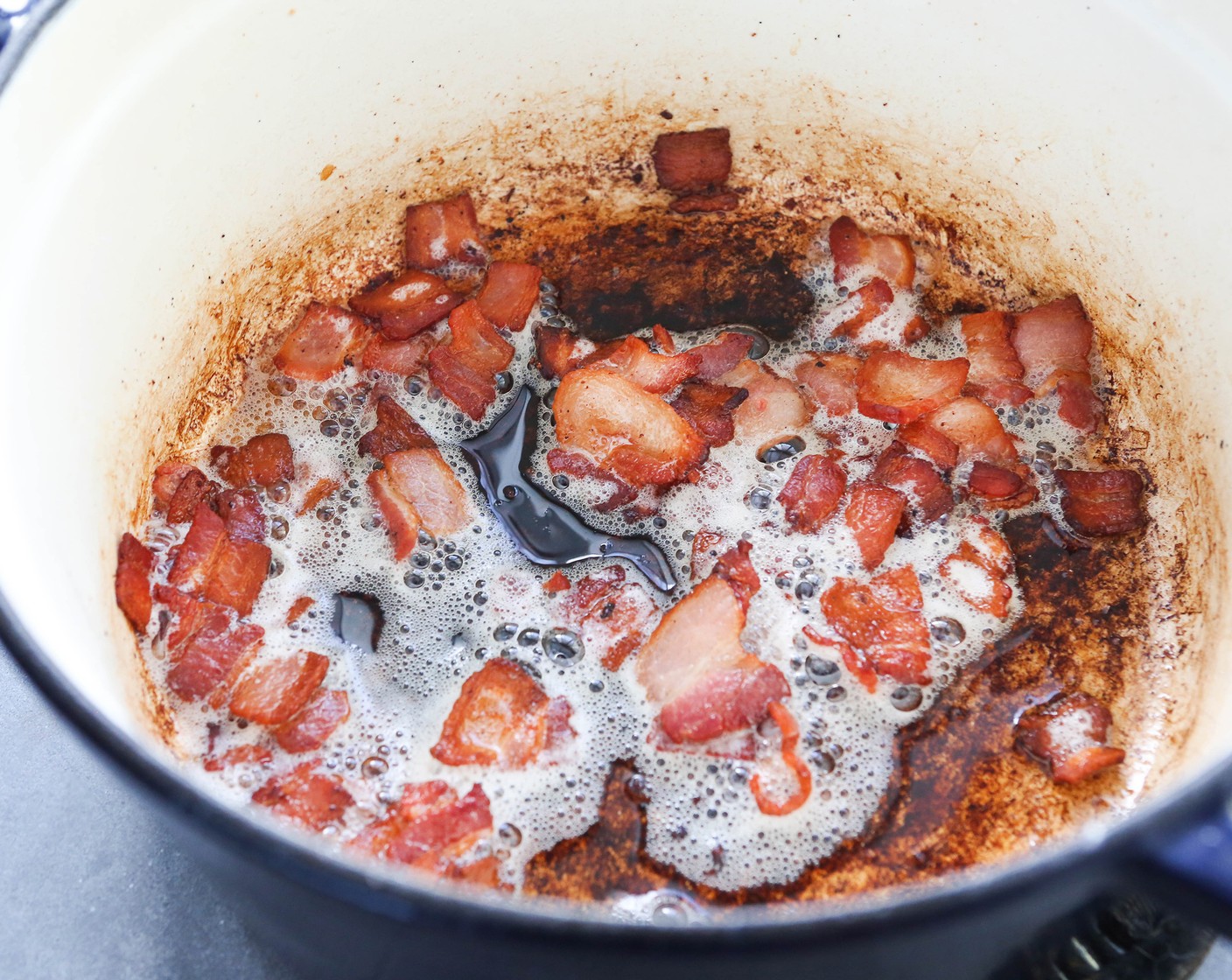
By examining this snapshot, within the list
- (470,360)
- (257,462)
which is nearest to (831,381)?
(470,360)

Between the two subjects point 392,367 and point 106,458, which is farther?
point 392,367

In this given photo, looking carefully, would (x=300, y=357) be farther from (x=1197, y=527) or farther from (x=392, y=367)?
(x=1197, y=527)

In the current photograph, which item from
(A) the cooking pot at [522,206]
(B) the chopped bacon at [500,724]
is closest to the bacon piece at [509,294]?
(A) the cooking pot at [522,206]

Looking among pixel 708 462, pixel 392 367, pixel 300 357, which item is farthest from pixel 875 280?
pixel 300 357

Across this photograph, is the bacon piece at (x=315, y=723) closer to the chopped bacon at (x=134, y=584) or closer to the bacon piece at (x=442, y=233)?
the chopped bacon at (x=134, y=584)

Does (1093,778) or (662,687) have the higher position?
(1093,778)

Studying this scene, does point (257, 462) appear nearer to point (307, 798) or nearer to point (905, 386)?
point (307, 798)
